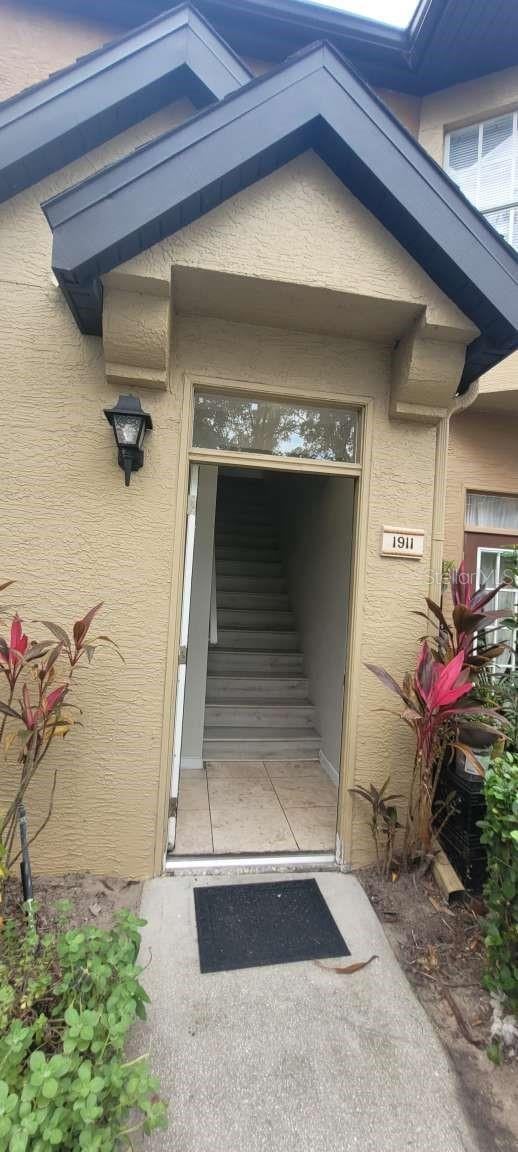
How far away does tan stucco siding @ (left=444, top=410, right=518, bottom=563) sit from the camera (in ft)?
13.6

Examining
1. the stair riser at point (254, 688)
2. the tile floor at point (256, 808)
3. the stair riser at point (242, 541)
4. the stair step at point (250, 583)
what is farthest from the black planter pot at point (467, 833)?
the stair riser at point (242, 541)

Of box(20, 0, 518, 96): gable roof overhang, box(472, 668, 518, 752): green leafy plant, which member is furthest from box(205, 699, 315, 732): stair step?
box(20, 0, 518, 96): gable roof overhang

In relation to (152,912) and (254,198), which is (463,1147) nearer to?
(152,912)

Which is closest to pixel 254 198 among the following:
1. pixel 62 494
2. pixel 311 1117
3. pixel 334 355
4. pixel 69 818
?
pixel 334 355

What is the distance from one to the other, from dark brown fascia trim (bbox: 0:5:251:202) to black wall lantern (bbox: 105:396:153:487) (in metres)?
1.46

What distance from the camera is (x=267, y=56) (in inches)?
161

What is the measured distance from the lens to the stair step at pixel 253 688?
5.07 m

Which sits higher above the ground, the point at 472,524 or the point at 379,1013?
the point at 472,524

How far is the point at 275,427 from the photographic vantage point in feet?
10.0

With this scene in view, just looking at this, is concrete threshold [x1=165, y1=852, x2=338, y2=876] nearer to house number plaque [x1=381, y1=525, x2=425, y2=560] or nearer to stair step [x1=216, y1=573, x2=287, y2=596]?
house number plaque [x1=381, y1=525, x2=425, y2=560]

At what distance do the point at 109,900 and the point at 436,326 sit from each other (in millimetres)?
3755

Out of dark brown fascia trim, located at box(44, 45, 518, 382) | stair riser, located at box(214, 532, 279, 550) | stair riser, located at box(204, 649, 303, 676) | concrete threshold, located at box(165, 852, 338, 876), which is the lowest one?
concrete threshold, located at box(165, 852, 338, 876)

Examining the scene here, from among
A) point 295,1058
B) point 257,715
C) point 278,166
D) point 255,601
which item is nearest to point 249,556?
point 255,601

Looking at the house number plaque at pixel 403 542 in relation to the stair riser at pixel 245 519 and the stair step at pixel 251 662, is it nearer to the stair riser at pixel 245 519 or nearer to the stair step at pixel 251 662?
the stair step at pixel 251 662
